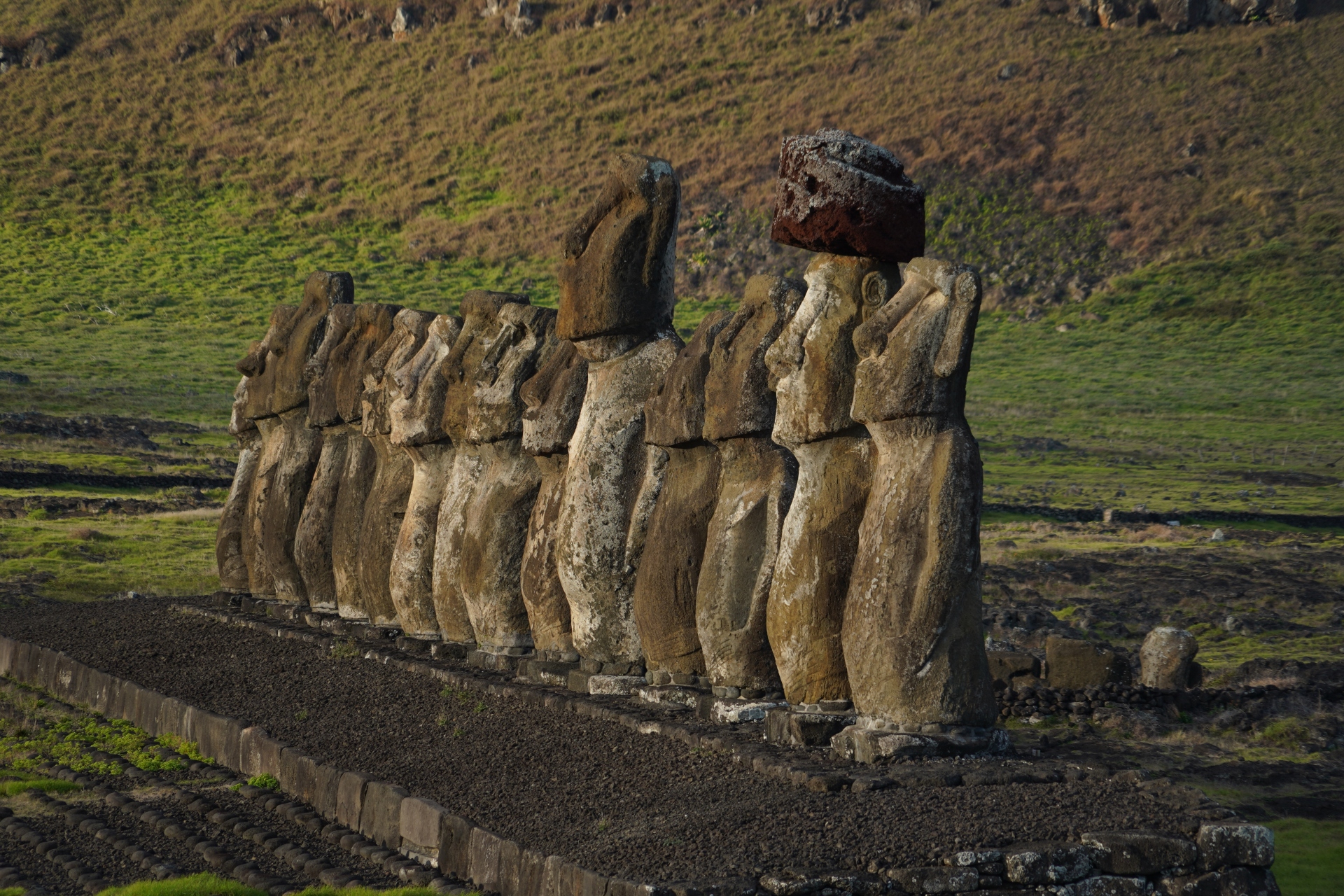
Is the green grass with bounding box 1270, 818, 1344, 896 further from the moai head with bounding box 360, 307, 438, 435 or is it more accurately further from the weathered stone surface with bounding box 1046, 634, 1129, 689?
the moai head with bounding box 360, 307, 438, 435

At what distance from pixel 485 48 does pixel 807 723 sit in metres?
75.3

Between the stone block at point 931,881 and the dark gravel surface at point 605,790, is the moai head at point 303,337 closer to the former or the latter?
the dark gravel surface at point 605,790

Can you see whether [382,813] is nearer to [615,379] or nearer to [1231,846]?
[615,379]

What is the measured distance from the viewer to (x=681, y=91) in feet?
237

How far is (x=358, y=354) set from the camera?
13930 millimetres

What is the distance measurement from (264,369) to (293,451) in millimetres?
1197

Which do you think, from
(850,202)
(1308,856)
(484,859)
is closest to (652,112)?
(850,202)

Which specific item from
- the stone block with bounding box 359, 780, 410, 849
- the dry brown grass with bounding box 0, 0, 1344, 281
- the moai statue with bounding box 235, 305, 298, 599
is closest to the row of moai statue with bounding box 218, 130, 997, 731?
the moai statue with bounding box 235, 305, 298, 599

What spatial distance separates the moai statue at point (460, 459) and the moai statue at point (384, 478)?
0.81 meters

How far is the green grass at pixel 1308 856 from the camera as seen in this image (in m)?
7.95

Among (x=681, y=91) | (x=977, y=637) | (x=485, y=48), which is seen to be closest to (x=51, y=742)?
(x=977, y=637)

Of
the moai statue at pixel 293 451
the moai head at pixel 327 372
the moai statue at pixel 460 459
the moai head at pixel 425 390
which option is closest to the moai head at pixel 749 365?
the moai statue at pixel 460 459

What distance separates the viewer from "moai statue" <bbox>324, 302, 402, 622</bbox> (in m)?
13.5

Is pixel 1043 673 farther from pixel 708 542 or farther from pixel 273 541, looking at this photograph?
pixel 273 541
